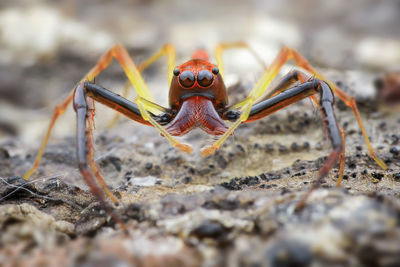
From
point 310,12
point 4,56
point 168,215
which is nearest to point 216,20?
point 310,12

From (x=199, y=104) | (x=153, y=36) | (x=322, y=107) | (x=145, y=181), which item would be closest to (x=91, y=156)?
(x=145, y=181)

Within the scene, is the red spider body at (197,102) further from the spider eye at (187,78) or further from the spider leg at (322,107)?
the spider leg at (322,107)

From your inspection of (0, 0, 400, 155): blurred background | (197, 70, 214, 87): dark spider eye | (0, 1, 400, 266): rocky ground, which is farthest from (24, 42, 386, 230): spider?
(0, 0, 400, 155): blurred background

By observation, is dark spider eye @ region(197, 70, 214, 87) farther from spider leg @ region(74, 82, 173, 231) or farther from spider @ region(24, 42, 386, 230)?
spider leg @ region(74, 82, 173, 231)

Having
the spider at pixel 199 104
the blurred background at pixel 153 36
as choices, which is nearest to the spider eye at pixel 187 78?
the spider at pixel 199 104

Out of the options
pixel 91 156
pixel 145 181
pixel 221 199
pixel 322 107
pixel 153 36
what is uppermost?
pixel 153 36

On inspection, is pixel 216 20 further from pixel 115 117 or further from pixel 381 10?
pixel 115 117

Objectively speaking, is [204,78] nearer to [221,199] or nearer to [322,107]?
[322,107]
